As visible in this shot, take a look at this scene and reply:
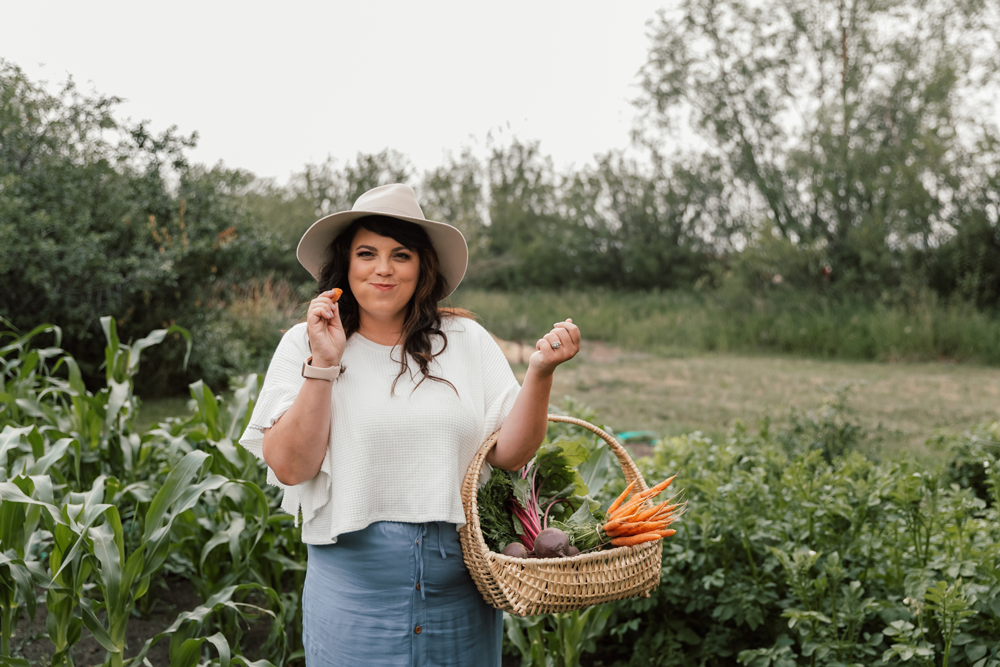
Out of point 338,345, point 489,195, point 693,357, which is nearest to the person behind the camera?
point 338,345

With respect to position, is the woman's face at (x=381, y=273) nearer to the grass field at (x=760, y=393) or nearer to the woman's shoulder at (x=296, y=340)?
the woman's shoulder at (x=296, y=340)

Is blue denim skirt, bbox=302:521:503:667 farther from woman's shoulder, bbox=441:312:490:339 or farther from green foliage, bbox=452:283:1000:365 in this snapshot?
green foliage, bbox=452:283:1000:365

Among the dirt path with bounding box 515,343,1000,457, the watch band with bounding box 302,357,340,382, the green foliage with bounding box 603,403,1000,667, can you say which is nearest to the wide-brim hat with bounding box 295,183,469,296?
the watch band with bounding box 302,357,340,382

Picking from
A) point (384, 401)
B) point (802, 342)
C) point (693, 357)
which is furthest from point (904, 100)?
point (384, 401)

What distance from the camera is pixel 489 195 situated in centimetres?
2084

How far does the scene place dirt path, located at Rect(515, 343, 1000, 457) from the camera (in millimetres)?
6270

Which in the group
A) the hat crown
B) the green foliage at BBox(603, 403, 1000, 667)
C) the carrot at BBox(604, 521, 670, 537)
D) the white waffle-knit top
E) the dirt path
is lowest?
the dirt path

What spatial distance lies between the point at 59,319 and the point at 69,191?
3.37ft

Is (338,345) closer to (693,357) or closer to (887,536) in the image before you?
(887,536)

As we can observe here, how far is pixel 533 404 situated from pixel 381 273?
1.48 ft

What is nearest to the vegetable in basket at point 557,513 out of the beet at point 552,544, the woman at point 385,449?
the beet at point 552,544

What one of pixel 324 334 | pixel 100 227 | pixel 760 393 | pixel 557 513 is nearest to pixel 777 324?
pixel 760 393

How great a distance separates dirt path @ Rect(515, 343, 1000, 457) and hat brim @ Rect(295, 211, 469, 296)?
3.80 meters

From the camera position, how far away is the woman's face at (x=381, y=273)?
1.65m
